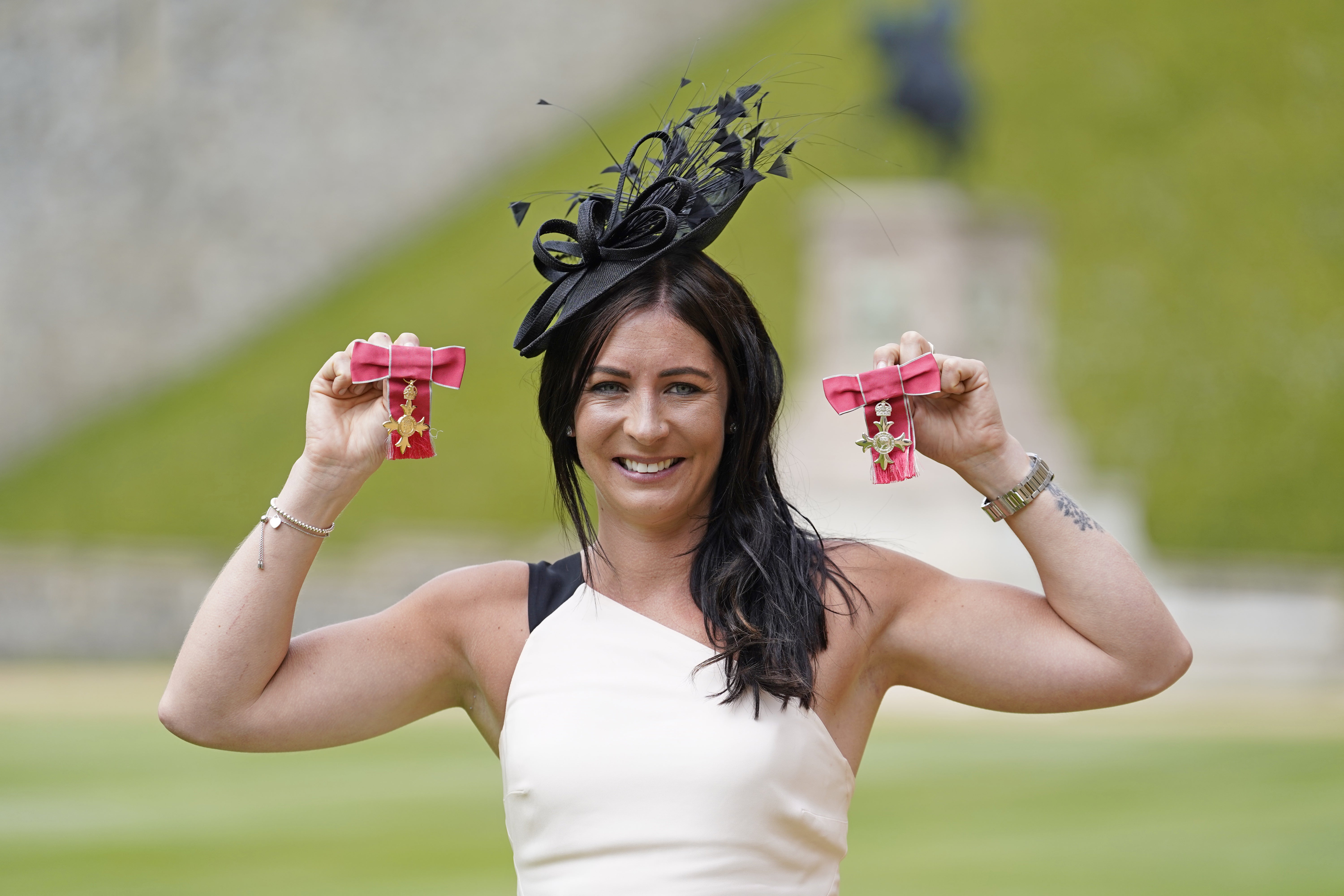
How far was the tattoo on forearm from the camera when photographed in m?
2.20

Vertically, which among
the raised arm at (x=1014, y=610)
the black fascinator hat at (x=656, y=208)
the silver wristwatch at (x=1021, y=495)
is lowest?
the raised arm at (x=1014, y=610)

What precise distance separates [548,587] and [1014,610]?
2.24ft

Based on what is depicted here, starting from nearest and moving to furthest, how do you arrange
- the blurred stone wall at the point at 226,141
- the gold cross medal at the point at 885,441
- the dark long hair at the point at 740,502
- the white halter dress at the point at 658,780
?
the white halter dress at the point at 658,780, the dark long hair at the point at 740,502, the gold cross medal at the point at 885,441, the blurred stone wall at the point at 226,141

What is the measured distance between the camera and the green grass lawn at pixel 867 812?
5.80 meters

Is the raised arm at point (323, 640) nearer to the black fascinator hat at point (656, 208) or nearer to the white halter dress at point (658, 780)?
the white halter dress at point (658, 780)

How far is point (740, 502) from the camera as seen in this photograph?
89.0 inches

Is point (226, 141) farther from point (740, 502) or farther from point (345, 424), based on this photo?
point (740, 502)

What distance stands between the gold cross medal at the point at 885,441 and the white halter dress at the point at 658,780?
15.1 inches

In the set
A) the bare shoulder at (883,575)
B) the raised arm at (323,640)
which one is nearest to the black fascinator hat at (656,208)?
the raised arm at (323,640)

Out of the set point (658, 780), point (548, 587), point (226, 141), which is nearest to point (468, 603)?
point (548, 587)

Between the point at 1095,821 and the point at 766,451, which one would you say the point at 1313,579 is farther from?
the point at 766,451

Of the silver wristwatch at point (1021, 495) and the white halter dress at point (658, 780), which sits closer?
the white halter dress at point (658, 780)

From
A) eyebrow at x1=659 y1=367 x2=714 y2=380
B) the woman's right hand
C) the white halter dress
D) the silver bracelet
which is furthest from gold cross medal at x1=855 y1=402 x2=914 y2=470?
the silver bracelet

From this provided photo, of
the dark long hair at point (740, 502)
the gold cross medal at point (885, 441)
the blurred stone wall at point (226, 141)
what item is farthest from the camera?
the blurred stone wall at point (226, 141)
